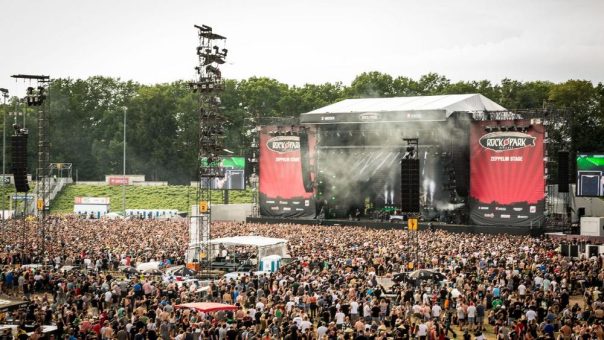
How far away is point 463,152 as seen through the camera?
4772cm

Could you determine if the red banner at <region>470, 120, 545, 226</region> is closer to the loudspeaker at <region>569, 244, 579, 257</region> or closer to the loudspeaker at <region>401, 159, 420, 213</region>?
the loudspeaker at <region>569, 244, 579, 257</region>

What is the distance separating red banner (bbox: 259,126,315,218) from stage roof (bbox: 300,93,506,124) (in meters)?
1.97

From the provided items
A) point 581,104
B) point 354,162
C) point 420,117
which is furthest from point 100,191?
point 581,104

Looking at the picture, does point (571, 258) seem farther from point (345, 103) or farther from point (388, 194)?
point (345, 103)

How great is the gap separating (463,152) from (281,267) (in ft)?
71.9

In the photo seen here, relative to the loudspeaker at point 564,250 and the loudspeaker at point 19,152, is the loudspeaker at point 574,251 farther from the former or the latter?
the loudspeaker at point 19,152

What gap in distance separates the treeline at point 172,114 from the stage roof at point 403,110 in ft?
105

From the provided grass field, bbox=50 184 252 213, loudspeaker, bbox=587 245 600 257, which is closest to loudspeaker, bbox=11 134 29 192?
loudspeaker, bbox=587 245 600 257

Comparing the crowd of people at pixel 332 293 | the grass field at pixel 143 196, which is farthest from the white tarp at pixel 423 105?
the grass field at pixel 143 196

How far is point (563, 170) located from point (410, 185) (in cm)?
1650

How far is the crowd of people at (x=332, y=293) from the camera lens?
17953 millimetres

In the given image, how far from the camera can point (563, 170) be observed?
4381cm

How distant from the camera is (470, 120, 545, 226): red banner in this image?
45.4 m

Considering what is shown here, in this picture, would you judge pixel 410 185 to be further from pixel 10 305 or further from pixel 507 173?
pixel 507 173
